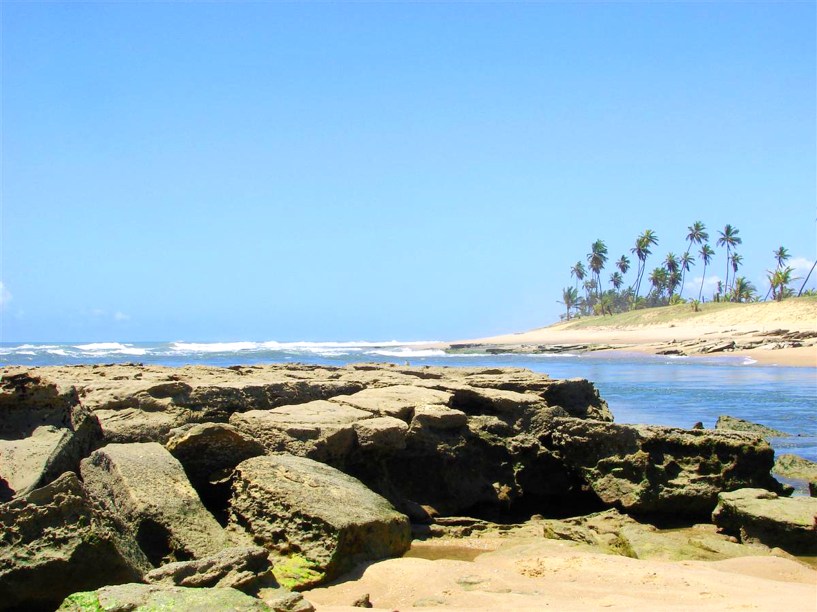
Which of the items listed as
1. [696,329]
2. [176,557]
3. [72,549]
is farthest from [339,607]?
[696,329]

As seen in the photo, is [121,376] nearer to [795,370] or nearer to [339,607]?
[339,607]

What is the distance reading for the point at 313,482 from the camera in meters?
5.93

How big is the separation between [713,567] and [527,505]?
8.19 ft

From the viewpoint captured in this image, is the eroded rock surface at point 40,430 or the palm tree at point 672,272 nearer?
the eroded rock surface at point 40,430

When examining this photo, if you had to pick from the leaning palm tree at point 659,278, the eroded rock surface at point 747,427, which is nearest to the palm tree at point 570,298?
the leaning palm tree at point 659,278

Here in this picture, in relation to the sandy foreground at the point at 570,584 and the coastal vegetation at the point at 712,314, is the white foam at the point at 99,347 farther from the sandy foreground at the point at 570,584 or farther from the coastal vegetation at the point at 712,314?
the sandy foreground at the point at 570,584

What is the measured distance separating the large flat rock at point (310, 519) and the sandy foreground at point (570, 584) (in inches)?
6.1

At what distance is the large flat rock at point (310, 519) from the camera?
Answer: 210 inches

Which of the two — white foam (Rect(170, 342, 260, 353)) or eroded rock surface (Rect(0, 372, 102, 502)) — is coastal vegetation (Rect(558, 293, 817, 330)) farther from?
eroded rock surface (Rect(0, 372, 102, 502))

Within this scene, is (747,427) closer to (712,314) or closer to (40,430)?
(40,430)

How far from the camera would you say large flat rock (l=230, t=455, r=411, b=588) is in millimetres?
5340

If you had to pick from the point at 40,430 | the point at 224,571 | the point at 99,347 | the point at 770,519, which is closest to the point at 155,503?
the point at 224,571

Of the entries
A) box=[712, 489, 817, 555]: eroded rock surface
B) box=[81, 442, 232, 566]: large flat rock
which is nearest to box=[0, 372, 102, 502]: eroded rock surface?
box=[81, 442, 232, 566]: large flat rock

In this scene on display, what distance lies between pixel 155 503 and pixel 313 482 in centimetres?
119
